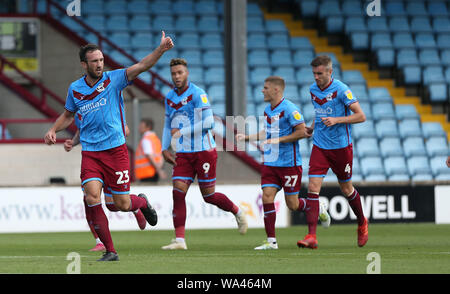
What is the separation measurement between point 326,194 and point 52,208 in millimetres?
4507

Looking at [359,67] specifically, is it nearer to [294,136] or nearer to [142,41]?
[142,41]

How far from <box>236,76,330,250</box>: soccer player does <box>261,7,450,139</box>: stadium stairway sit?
35.1 feet

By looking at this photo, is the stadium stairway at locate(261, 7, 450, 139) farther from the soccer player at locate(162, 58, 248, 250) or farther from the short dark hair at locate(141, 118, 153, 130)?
the soccer player at locate(162, 58, 248, 250)

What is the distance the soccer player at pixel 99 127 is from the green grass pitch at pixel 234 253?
602 millimetres

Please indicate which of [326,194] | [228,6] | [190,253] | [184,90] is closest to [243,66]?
[228,6]

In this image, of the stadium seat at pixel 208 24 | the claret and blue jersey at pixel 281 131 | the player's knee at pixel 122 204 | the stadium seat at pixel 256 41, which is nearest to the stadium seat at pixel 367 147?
the stadium seat at pixel 256 41

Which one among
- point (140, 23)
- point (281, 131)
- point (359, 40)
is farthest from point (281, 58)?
point (281, 131)

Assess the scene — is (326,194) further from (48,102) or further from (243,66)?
(48,102)

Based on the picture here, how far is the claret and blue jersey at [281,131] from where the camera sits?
969cm

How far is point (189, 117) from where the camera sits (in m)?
9.81

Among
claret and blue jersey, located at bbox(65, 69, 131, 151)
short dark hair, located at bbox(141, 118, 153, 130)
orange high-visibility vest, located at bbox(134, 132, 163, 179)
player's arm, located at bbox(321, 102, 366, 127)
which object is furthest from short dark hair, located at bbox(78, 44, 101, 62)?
orange high-visibility vest, located at bbox(134, 132, 163, 179)

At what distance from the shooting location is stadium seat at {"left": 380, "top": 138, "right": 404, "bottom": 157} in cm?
1836

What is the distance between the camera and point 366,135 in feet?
60.7

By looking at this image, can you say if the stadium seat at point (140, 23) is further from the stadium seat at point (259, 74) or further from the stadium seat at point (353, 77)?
the stadium seat at point (353, 77)
